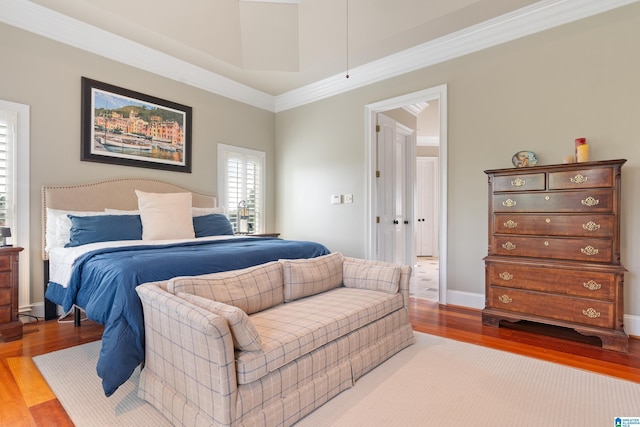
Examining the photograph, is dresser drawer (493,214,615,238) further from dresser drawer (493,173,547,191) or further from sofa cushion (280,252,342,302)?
sofa cushion (280,252,342,302)

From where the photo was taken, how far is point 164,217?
3.53 meters

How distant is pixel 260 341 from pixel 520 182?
2605 mm

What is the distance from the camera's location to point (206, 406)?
1.47m

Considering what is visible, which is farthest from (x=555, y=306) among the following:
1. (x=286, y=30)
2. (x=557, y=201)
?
(x=286, y=30)

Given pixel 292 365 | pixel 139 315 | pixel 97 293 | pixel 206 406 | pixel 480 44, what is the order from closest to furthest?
1. pixel 206 406
2. pixel 292 365
3. pixel 139 315
4. pixel 97 293
5. pixel 480 44

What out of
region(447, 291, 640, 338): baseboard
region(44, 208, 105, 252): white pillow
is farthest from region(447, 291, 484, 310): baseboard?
region(44, 208, 105, 252): white pillow

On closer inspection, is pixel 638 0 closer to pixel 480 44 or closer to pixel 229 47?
pixel 480 44

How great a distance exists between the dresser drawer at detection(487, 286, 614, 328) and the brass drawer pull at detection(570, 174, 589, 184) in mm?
909

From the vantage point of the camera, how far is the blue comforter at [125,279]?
1.79m

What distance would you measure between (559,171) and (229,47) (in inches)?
146

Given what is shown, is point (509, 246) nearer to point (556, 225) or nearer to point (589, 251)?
point (556, 225)

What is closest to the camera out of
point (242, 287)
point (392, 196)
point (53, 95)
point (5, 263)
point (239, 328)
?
point (239, 328)

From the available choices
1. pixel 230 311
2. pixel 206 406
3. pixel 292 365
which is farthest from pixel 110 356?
pixel 292 365

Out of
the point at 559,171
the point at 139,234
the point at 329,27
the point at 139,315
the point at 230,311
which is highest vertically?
the point at 329,27
